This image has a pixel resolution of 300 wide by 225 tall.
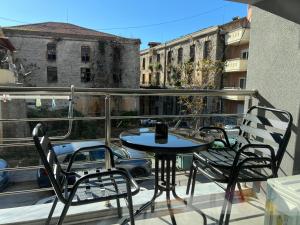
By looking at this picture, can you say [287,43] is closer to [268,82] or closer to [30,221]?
[268,82]

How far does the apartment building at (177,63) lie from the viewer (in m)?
16.3

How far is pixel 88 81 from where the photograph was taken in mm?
18125

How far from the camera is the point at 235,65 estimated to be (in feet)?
50.6

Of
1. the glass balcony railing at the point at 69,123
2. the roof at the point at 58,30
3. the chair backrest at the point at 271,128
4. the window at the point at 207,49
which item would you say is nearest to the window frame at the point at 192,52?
the window at the point at 207,49

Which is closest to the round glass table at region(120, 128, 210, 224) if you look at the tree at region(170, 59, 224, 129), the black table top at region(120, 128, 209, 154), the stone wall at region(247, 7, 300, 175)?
the black table top at region(120, 128, 209, 154)

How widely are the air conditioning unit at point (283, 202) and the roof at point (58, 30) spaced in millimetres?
17589

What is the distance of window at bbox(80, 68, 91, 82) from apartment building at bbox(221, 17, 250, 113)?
886 centimetres

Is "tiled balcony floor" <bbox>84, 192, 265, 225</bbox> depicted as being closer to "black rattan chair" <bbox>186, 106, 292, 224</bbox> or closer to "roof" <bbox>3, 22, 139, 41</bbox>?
"black rattan chair" <bbox>186, 106, 292, 224</bbox>

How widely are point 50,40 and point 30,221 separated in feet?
55.2

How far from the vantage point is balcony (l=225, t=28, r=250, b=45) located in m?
14.6

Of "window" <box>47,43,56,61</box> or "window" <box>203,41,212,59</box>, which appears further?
"window" <box>203,41,212,59</box>

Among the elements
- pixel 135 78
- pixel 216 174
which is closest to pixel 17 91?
pixel 216 174

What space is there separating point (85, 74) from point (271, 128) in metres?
16.9

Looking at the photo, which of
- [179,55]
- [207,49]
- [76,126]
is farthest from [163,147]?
[179,55]
